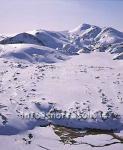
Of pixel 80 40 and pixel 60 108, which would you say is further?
pixel 80 40

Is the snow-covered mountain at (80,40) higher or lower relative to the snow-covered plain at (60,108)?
higher

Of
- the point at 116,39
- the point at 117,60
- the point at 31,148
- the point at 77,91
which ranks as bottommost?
the point at 31,148

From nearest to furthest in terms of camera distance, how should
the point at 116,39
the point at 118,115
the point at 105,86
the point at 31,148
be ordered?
the point at 31,148 < the point at 118,115 < the point at 105,86 < the point at 116,39

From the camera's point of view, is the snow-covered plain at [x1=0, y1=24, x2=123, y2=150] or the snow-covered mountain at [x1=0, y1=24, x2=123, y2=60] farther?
the snow-covered mountain at [x1=0, y1=24, x2=123, y2=60]

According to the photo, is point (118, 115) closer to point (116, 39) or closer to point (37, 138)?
point (37, 138)

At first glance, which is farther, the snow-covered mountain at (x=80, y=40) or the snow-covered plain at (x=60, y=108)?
the snow-covered mountain at (x=80, y=40)

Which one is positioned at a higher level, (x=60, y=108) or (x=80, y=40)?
(x=80, y=40)

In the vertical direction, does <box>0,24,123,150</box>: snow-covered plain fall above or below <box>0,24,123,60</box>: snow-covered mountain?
below

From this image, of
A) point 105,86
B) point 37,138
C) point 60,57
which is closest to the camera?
point 37,138

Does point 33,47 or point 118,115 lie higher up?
point 33,47

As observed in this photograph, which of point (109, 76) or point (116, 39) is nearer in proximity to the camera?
point (109, 76)

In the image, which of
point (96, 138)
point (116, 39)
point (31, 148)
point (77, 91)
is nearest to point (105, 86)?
point (77, 91)
